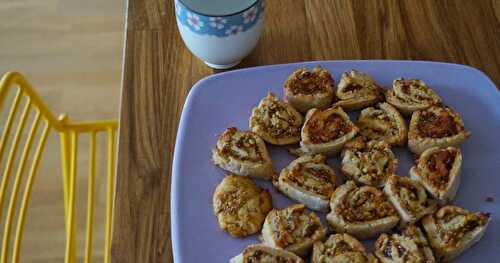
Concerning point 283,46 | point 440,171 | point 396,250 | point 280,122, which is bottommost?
point 396,250

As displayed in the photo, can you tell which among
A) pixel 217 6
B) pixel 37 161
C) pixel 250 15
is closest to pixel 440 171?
pixel 250 15

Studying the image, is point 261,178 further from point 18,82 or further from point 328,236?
point 18,82

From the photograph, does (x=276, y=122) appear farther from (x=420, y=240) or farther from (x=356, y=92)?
(x=420, y=240)

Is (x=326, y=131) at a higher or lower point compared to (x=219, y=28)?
lower

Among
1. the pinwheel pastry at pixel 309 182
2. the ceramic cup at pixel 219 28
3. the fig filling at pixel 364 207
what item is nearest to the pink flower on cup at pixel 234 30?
the ceramic cup at pixel 219 28

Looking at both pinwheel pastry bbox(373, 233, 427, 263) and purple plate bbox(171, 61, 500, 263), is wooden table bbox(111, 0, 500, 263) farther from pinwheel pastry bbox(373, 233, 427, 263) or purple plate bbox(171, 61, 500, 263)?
pinwheel pastry bbox(373, 233, 427, 263)

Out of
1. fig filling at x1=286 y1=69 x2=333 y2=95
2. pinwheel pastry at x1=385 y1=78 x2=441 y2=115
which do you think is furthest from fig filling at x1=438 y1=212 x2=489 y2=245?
fig filling at x1=286 y1=69 x2=333 y2=95

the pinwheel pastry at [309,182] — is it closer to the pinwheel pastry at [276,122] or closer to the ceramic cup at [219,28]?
the pinwheel pastry at [276,122]

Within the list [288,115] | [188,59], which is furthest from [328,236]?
[188,59]
